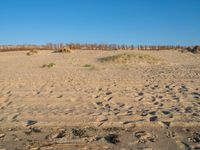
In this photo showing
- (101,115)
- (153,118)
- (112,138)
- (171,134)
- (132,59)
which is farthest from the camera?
(132,59)

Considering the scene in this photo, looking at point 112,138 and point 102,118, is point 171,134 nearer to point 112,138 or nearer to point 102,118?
point 112,138

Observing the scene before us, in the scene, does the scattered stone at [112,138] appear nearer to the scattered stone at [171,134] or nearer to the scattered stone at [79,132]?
the scattered stone at [79,132]

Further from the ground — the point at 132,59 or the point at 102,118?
the point at 102,118

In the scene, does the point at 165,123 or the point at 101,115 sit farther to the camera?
the point at 101,115

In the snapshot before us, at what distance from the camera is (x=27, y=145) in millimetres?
4914

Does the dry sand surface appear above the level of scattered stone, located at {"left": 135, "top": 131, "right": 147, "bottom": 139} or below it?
below

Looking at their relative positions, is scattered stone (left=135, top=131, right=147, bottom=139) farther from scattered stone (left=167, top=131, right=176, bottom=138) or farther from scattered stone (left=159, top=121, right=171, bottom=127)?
scattered stone (left=159, top=121, right=171, bottom=127)

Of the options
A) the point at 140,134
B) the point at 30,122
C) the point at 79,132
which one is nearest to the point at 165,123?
the point at 140,134

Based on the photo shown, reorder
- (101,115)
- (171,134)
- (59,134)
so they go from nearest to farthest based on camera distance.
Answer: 1. (171,134)
2. (59,134)
3. (101,115)

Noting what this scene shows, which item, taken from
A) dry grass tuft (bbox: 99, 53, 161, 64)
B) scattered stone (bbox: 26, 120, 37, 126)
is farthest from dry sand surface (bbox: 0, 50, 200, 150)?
dry grass tuft (bbox: 99, 53, 161, 64)

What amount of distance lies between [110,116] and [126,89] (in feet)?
11.1

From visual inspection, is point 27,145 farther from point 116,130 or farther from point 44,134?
point 116,130

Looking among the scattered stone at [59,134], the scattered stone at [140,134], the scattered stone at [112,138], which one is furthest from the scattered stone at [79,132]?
the scattered stone at [140,134]

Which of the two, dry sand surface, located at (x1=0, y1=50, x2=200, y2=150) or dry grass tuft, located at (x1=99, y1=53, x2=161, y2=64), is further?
dry grass tuft, located at (x1=99, y1=53, x2=161, y2=64)
